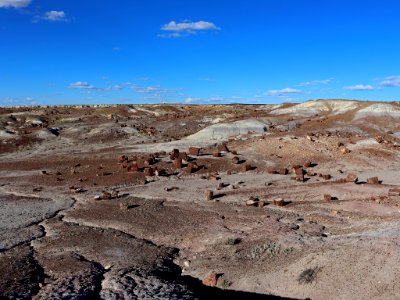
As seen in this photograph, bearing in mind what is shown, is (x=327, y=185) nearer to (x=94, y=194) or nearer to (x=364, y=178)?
(x=364, y=178)

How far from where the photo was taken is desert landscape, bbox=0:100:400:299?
32.3ft

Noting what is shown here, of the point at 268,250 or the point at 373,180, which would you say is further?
the point at 373,180

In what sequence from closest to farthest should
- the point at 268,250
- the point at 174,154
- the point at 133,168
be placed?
the point at 268,250 < the point at 133,168 < the point at 174,154

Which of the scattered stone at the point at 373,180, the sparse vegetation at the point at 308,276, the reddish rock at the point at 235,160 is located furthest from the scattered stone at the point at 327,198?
the reddish rock at the point at 235,160

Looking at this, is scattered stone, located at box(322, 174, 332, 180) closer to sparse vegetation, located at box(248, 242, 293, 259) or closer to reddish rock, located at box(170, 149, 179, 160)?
reddish rock, located at box(170, 149, 179, 160)

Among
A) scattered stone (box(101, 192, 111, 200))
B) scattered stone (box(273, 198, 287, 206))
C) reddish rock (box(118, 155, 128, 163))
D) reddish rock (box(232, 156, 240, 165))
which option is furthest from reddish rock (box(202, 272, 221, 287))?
reddish rock (box(118, 155, 128, 163))

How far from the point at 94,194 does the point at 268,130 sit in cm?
1923

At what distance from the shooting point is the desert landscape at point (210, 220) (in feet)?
32.3

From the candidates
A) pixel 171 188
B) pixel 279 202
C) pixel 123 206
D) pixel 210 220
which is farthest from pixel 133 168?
pixel 210 220

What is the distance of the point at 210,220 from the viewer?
49.4 feet

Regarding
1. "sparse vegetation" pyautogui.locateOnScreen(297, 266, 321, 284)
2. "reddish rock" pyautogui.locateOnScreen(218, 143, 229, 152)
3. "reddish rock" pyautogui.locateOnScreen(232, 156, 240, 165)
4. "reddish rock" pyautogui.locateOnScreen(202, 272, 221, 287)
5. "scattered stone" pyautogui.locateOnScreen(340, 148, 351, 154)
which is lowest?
"reddish rock" pyautogui.locateOnScreen(202, 272, 221, 287)

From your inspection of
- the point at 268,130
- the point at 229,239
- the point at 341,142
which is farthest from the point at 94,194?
the point at 268,130

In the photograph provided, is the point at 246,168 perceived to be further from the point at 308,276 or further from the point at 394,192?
the point at 308,276

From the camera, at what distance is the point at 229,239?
1273 centimetres
